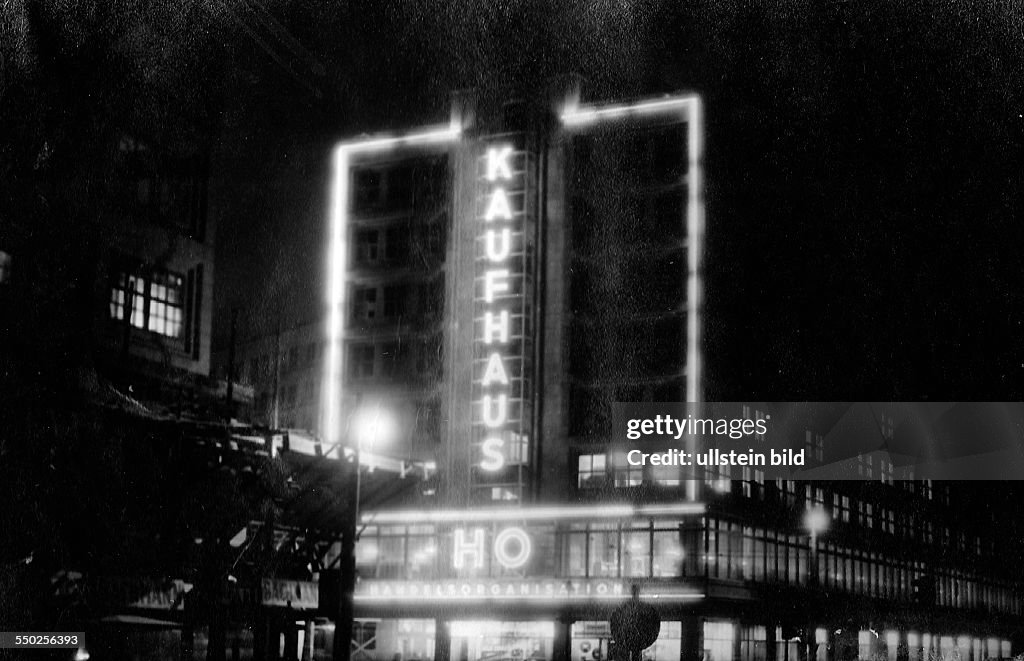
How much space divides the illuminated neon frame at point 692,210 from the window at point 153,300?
835 inches

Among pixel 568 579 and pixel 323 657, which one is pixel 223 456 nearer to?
pixel 568 579

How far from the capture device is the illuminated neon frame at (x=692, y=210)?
50.6m

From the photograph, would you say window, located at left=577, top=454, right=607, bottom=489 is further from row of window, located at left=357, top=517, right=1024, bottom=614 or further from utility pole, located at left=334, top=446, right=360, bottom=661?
utility pole, located at left=334, top=446, right=360, bottom=661

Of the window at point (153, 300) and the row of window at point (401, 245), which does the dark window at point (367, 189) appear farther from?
the window at point (153, 300)

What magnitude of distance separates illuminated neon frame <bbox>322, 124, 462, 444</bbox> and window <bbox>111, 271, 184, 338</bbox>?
14.9 m

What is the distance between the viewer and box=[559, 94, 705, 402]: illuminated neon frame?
5059 cm

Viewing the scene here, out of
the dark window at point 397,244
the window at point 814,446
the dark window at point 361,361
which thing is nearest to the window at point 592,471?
the window at point 814,446

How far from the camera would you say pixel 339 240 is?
5950 cm

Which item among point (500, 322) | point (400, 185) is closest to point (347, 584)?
point (500, 322)

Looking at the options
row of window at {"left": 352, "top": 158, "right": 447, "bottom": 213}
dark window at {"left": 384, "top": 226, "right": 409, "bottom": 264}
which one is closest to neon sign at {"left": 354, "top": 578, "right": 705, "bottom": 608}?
dark window at {"left": 384, "top": 226, "right": 409, "bottom": 264}

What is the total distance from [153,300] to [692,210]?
23.0m

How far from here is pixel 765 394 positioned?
57.0m

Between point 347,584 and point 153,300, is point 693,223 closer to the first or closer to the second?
point 153,300

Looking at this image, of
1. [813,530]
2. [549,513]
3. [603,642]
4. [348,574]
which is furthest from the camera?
[813,530]
